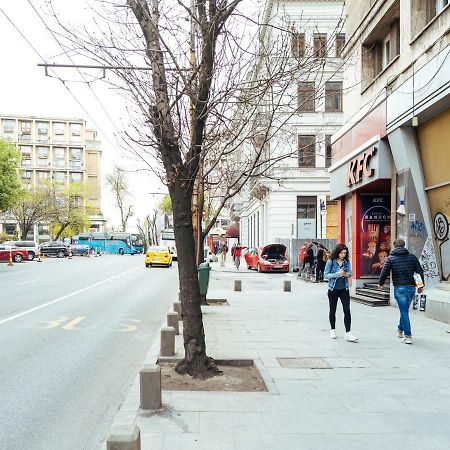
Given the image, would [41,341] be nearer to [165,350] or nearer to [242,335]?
[165,350]

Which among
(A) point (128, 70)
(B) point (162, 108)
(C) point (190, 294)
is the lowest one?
(C) point (190, 294)

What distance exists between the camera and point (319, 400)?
5500 mm

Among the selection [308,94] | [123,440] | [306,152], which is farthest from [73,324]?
[306,152]

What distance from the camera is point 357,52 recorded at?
16516 mm

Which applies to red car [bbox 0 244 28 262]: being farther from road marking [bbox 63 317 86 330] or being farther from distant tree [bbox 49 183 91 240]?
road marking [bbox 63 317 86 330]

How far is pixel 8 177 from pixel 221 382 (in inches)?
1230

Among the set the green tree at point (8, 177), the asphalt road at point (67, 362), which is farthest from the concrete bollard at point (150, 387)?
the green tree at point (8, 177)

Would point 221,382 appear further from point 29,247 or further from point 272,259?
point 29,247

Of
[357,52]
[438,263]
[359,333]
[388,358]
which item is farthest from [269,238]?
[388,358]

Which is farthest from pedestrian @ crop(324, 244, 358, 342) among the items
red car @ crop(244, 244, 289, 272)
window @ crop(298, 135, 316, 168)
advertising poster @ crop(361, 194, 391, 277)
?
red car @ crop(244, 244, 289, 272)

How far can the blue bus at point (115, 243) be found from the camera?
240 ft

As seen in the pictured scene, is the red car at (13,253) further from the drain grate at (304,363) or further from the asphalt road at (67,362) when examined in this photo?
the drain grate at (304,363)

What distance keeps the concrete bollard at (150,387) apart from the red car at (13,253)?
38.6 m

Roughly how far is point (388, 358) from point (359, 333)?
211 centimetres
